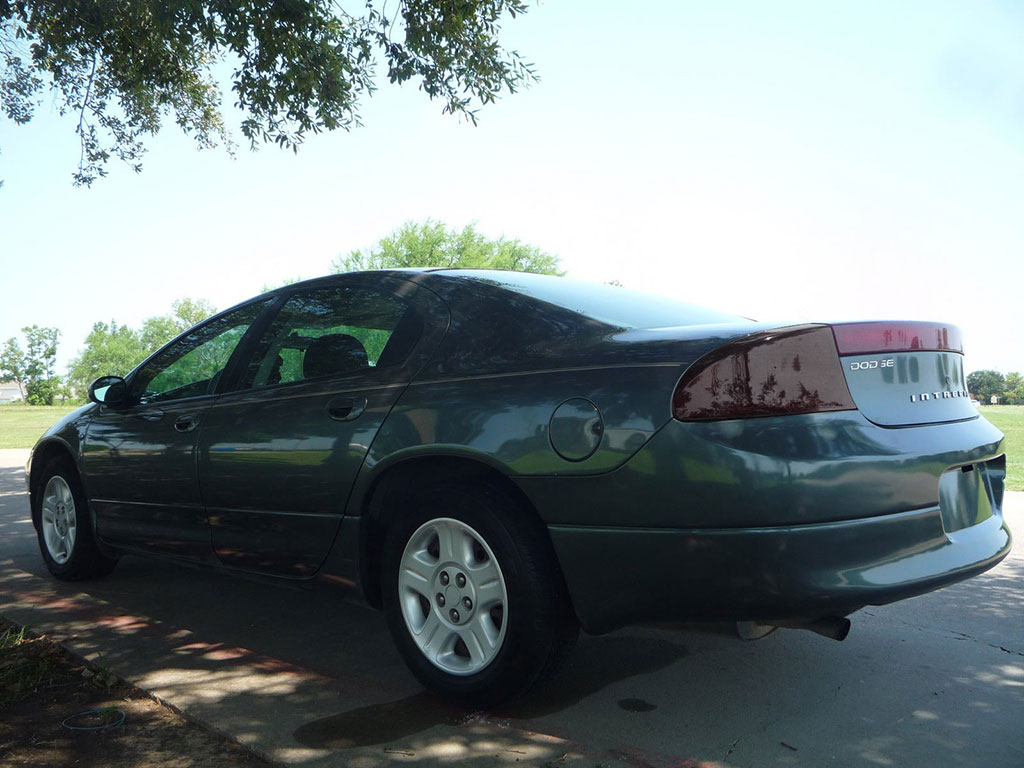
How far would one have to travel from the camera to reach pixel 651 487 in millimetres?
2645

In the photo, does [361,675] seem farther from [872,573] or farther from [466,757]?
[872,573]

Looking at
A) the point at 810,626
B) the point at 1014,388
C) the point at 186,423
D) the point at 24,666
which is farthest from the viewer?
the point at 1014,388

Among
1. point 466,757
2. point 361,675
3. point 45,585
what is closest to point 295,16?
point 45,585

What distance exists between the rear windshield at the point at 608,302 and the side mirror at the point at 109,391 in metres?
2.23

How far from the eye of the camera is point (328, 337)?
382cm

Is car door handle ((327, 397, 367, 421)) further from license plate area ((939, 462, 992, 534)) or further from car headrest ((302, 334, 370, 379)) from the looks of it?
license plate area ((939, 462, 992, 534))

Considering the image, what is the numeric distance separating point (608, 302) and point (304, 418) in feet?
4.37

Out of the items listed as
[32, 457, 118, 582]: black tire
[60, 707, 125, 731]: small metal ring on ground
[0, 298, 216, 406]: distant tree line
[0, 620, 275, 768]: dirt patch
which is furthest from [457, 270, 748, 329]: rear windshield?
[0, 298, 216, 406]: distant tree line

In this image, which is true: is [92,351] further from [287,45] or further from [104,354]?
[287,45]

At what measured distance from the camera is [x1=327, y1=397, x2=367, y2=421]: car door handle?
3422 mm

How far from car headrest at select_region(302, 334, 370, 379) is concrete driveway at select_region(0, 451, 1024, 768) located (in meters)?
1.24

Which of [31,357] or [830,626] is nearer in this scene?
[830,626]

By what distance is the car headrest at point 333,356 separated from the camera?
3621 mm

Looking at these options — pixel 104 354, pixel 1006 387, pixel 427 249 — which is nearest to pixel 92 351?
pixel 104 354
